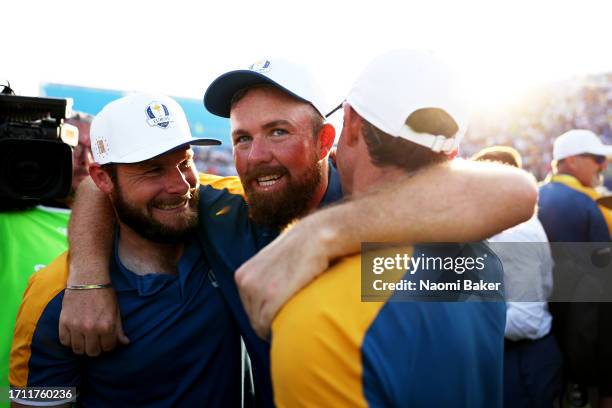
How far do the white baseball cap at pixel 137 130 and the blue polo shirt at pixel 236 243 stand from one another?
0.28m

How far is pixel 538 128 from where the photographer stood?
13070 mm

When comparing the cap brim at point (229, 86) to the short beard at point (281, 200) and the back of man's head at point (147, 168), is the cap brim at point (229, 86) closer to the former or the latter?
the back of man's head at point (147, 168)

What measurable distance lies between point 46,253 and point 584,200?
3475 mm

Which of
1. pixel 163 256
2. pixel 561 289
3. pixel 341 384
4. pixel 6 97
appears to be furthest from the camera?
pixel 561 289

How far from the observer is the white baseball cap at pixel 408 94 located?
1444 millimetres

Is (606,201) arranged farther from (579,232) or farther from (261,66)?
(261,66)

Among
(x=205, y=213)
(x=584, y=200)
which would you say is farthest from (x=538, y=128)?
(x=205, y=213)

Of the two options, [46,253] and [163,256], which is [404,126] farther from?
[46,253]

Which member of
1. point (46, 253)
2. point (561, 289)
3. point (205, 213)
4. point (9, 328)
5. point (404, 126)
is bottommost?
point (561, 289)

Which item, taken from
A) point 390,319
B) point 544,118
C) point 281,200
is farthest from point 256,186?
point 544,118

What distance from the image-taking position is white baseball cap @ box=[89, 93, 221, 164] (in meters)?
2.08

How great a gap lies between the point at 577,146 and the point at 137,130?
13.0ft

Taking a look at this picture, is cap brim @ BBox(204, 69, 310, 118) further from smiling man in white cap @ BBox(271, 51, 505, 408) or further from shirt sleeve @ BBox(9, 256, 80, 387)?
shirt sleeve @ BBox(9, 256, 80, 387)

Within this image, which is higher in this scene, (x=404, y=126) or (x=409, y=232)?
(x=404, y=126)
